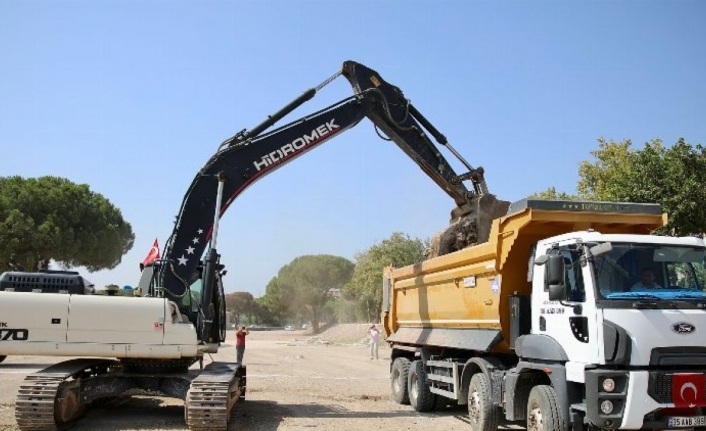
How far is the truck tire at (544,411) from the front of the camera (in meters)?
7.81

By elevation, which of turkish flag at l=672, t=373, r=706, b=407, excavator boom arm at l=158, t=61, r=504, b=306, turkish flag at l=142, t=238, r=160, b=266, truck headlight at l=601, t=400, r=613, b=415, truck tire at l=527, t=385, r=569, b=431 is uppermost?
excavator boom arm at l=158, t=61, r=504, b=306

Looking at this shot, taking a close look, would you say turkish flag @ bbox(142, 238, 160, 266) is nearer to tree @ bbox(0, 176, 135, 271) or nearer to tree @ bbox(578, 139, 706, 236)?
tree @ bbox(578, 139, 706, 236)

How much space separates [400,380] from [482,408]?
4.76 m

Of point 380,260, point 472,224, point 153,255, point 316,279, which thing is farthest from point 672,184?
point 316,279

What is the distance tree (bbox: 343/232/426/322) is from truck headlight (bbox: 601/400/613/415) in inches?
1816

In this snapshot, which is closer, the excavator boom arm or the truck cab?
the truck cab

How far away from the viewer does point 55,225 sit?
1346 inches

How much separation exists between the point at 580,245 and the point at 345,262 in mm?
82693

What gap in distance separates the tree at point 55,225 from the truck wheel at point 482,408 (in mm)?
28532

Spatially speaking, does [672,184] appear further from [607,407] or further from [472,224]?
[607,407]

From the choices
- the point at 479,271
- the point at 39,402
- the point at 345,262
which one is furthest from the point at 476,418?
the point at 345,262

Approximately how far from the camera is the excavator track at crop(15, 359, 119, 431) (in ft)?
33.0

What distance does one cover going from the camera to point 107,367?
12094 millimetres

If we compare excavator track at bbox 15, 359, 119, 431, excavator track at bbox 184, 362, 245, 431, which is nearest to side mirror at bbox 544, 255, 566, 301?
excavator track at bbox 184, 362, 245, 431
